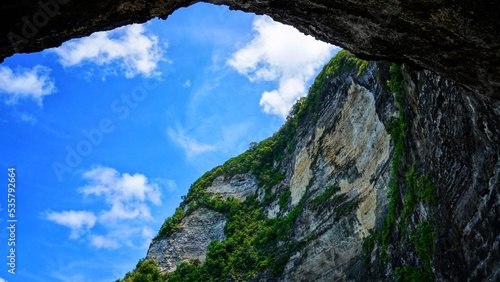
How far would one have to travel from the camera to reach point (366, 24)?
682cm

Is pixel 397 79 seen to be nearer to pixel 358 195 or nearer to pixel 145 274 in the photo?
pixel 358 195

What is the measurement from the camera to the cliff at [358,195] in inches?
432

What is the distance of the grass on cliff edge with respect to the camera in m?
31.7

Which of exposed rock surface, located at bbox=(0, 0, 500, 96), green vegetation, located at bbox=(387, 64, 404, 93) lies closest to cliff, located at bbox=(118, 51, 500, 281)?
green vegetation, located at bbox=(387, 64, 404, 93)

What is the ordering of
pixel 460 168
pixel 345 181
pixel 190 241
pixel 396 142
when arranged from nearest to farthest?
pixel 460 168 < pixel 396 142 < pixel 345 181 < pixel 190 241

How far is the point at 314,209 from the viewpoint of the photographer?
29094 millimetres

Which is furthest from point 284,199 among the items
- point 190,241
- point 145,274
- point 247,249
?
point 145,274

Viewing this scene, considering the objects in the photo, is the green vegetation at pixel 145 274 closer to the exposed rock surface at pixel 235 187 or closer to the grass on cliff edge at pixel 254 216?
the grass on cliff edge at pixel 254 216

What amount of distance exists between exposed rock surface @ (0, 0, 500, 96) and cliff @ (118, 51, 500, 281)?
1843mm

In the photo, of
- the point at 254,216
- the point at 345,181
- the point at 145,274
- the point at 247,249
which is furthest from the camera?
the point at 254,216

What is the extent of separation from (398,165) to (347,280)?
914 cm

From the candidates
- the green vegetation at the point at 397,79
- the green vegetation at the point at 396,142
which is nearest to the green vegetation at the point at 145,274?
the green vegetation at the point at 396,142

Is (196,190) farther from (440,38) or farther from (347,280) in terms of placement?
(440,38)

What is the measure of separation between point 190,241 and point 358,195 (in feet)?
77.6
